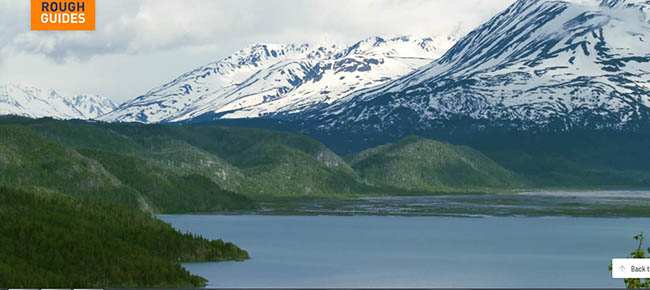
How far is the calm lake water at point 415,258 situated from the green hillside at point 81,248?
4642 millimetres

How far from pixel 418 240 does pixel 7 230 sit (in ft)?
301

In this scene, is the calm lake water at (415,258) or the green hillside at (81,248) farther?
the calm lake water at (415,258)

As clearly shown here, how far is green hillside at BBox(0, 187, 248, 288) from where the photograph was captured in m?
88.9

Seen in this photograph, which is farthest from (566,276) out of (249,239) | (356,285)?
(249,239)

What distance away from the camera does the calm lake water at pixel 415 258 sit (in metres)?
110

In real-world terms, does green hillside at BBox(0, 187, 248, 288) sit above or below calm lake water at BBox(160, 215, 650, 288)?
above

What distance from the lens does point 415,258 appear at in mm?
141000

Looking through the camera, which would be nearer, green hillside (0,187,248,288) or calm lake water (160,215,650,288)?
green hillside (0,187,248,288)

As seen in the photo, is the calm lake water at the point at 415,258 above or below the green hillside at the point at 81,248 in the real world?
below

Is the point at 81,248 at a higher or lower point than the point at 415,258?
higher

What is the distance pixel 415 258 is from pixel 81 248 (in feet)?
183

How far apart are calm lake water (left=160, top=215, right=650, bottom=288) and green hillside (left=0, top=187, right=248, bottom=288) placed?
15.2ft

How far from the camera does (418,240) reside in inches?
6959

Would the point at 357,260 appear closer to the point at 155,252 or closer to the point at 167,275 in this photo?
the point at 155,252
